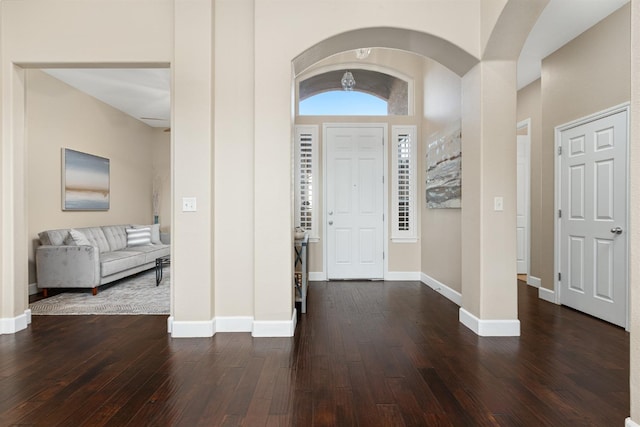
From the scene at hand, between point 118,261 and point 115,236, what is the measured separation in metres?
1.15

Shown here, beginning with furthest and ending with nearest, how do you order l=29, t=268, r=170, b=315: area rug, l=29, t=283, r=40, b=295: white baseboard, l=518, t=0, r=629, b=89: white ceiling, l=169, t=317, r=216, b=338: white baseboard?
l=29, t=283, r=40, b=295: white baseboard, l=29, t=268, r=170, b=315: area rug, l=518, t=0, r=629, b=89: white ceiling, l=169, t=317, r=216, b=338: white baseboard

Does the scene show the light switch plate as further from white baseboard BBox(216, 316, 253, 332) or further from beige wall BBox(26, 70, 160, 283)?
beige wall BBox(26, 70, 160, 283)

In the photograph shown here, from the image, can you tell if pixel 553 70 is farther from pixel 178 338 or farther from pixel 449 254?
pixel 178 338

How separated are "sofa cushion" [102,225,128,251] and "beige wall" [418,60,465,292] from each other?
5.01 metres

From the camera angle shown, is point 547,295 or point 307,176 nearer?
point 547,295

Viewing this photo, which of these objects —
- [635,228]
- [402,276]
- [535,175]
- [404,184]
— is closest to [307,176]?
[404,184]

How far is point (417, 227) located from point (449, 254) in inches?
42.6

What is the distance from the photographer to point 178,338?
277 cm

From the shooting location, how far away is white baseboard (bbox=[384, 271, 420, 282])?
4.99m

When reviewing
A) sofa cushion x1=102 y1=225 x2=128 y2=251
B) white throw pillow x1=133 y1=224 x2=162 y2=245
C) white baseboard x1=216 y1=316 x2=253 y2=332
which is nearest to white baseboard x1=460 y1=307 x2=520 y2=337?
white baseboard x1=216 y1=316 x2=253 y2=332

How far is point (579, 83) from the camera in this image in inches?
139

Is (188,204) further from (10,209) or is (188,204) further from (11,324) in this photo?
(11,324)

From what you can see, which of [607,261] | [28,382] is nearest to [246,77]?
[28,382]

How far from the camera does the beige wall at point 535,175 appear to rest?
4727 millimetres
